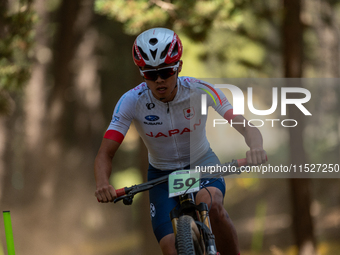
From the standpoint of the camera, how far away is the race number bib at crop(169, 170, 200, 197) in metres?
2.28

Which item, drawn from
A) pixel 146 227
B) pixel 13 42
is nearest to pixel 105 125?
pixel 146 227

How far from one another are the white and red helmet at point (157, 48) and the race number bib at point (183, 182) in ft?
2.72

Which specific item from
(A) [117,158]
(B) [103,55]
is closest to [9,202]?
(A) [117,158]

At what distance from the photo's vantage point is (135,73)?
647 centimetres

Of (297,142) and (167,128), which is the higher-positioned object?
(167,128)

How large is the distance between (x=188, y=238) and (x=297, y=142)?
16.3 ft

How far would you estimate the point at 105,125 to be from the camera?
7.19 m

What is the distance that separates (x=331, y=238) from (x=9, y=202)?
6.35 m

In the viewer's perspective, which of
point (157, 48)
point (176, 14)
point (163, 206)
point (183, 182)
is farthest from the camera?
point (176, 14)

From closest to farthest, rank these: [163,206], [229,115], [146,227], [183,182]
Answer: [183,182]
[163,206]
[229,115]
[146,227]

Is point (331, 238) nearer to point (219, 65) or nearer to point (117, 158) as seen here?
point (219, 65)

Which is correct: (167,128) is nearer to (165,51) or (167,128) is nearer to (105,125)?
(165,51)

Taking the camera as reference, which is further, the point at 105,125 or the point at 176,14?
the point at 105,125

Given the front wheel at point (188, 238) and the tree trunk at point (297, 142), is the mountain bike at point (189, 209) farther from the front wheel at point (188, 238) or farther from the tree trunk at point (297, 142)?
the tree trunk at point (297, 142)
